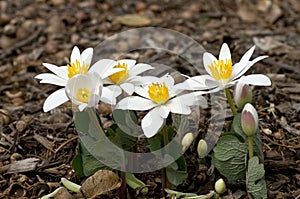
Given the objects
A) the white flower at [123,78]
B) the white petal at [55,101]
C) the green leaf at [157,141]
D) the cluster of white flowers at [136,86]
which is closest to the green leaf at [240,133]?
the cluster of white flowers at [136,86]

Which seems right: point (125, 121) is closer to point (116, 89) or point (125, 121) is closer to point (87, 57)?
point (116, 89)

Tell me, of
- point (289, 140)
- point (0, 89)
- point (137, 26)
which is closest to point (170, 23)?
point (137, 26)

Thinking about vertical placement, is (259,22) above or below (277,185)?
above

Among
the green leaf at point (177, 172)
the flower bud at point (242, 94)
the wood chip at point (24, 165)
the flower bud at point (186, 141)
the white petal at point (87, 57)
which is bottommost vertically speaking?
the wood chip at point (24, 165)

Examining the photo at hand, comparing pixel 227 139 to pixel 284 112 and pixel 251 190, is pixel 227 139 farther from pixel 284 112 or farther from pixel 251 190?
pixel 284 112

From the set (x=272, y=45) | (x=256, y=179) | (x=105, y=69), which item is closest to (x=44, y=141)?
(x=105, y=69)

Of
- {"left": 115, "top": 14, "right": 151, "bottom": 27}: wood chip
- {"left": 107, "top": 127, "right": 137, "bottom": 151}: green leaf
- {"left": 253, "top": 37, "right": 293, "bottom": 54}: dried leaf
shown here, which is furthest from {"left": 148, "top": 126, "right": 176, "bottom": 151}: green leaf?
{"left": 115, "top": 14, "right": 151, "bottom": 27}: wood chip

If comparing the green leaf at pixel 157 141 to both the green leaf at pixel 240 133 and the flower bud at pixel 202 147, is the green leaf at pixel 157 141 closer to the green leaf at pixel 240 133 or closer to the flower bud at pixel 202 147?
the flower bud at pixel 202 147
